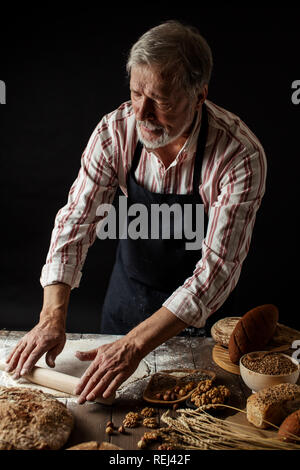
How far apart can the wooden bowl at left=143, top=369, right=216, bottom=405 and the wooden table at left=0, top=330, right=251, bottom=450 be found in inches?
1.2

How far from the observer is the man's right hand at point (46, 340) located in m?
2.29

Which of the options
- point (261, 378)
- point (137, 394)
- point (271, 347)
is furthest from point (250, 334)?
point (137, 394)

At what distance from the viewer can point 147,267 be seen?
2926 mm

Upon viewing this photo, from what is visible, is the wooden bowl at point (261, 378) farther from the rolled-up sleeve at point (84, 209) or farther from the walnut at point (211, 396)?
the rolled-up sleeve at point (84, 209)

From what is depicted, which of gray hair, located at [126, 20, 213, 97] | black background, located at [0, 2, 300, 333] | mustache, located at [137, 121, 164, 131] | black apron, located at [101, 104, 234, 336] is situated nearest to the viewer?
gray hair, located at [126, 20, 213, 97]

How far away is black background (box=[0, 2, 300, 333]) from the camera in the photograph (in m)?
4.05

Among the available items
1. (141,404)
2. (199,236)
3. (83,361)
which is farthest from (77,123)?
(141,404)

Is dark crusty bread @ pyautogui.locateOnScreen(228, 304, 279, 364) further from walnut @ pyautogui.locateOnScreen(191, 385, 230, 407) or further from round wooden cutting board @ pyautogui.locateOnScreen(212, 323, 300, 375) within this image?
walnut @ pyautogui.locateOnScreen(191, 385, 230, 407)

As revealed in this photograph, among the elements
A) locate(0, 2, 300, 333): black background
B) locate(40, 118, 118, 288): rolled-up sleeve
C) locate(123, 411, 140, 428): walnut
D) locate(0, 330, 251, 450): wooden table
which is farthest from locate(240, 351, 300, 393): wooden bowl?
locate(0, 2, 300, 333): black background

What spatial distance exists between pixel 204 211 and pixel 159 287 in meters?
0.45

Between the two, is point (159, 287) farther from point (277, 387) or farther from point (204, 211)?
point (277, 387)

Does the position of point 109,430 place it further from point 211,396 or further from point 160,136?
point 160,136

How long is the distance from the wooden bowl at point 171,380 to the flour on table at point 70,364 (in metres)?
0.07

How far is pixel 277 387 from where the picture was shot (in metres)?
2.07
